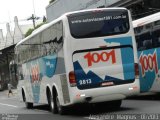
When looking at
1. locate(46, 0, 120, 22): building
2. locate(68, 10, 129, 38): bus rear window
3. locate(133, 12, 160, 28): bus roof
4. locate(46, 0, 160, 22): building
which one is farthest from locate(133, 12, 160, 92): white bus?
locate(46, 0, 120, 22): building

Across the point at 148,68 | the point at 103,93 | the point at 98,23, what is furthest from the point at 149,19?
the point at 103,93

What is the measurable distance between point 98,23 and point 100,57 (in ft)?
3.84

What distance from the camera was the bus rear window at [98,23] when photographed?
17.9 m

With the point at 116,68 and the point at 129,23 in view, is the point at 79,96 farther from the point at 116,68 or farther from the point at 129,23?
the point at 129,23

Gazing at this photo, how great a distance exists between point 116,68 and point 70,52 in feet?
5.27

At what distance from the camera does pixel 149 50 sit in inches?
841

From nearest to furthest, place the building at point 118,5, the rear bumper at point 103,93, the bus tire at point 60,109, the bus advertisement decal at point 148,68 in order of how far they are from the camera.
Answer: the rear bumper at point 103,93
the bus tire at point 60,109
the bus advertisement decal at point 148,68
the building at point 118,5

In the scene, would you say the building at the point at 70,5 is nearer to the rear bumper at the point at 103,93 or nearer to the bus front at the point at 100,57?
the bus front at the point at 100,57

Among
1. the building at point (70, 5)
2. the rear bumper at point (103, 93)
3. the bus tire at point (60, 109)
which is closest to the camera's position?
the rear bumper at point (103, 93)

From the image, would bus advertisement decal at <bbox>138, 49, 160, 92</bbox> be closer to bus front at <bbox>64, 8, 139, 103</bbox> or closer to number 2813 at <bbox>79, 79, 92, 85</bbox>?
bus front at <bbox>64, 8, 139, 103</bbox>

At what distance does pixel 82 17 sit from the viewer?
18031mm

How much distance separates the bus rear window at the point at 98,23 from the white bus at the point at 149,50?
2.69m

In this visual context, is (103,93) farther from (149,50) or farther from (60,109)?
(149,50)

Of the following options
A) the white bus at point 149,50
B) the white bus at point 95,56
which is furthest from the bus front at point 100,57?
the white bus at point 149,50
